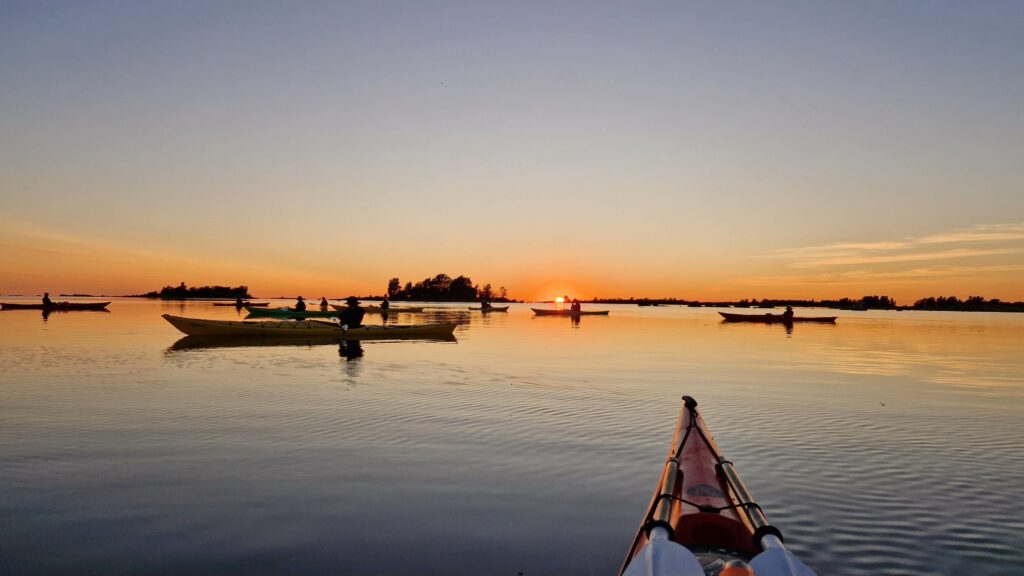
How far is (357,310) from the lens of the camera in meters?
37.3

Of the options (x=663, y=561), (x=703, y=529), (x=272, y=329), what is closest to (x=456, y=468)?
(x=703, y=529)

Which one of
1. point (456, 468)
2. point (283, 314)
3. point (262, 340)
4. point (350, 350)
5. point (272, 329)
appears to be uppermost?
point (283, 314)

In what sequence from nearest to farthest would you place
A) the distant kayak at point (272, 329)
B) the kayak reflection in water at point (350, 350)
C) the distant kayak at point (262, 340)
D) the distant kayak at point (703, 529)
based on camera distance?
the distant kayak at point (703, 529)
the kayak reflection in water at point (350, 350)
the distant kayak at point (262, 340)
the distant kayak at point (272, 329)

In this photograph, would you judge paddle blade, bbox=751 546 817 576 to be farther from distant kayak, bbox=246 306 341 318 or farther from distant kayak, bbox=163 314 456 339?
distant kayak, bbox=246 306 341 318

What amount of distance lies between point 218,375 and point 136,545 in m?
15.8

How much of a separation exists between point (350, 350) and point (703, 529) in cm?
2801

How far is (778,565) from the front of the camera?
15.0 ft

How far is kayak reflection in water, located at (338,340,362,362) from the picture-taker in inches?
1123

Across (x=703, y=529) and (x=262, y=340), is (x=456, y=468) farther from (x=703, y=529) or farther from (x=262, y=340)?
(x=262, y=340)

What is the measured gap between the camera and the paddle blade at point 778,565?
4484mm

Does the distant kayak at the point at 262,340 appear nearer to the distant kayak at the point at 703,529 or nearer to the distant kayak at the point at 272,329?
the distant kayak at the point at 272,329

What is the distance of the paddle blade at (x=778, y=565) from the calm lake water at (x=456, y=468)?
2.24 meters

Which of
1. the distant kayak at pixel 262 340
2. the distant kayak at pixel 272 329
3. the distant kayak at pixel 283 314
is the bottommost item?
the distant kayak at pixel 262 340

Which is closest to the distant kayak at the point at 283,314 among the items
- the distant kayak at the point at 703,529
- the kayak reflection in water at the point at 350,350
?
the kayak reflection in water at the point at 350,350
